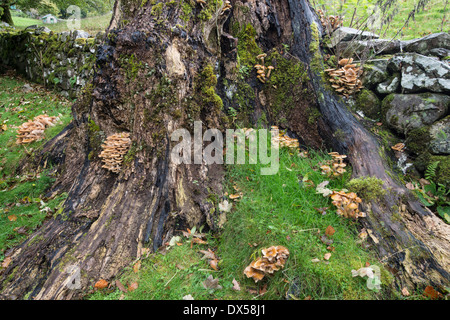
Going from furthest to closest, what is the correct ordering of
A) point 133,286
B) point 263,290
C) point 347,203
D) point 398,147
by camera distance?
point 398,147
point 347,203
point 133,286
point 263,290

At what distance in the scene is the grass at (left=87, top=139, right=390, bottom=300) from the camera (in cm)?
258

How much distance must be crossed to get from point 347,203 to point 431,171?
190 centimetres

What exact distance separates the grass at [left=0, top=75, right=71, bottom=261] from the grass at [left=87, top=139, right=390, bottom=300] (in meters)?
1.96

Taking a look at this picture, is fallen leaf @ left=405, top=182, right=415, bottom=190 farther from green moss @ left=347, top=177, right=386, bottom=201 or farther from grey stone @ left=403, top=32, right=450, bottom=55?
grey stone @ left=403, top=32, right=450, bottom=55

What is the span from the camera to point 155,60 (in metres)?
3.27

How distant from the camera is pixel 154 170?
333 cm

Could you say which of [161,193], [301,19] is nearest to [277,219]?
[161,193]

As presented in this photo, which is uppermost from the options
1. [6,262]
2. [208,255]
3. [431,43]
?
[431,43]

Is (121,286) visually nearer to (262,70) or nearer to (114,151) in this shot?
(114,151)

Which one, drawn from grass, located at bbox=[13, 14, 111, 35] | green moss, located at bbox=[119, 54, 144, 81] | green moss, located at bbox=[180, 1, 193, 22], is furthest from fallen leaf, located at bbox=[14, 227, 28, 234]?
grass, located at bbox=[13, 14, 111, 35]

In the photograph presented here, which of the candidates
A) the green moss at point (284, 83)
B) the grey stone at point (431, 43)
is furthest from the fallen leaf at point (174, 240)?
the grey stone at point (431, 43)

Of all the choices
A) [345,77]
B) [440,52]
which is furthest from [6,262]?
[440,52]

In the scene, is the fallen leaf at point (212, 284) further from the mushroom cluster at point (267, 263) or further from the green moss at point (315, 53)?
the green moss at point (315, 53)
